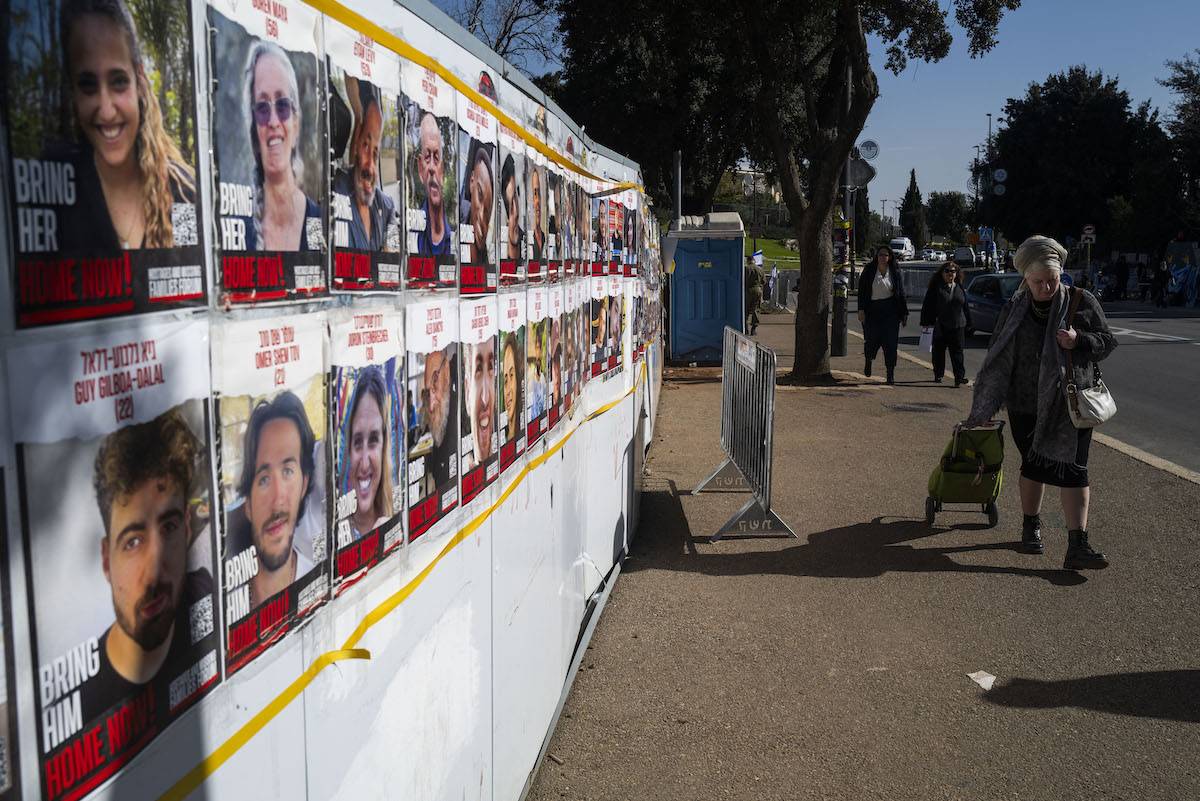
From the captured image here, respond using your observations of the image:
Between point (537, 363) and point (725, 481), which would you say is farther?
point (725, 481)

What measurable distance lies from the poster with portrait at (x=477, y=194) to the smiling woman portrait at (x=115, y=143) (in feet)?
4.88

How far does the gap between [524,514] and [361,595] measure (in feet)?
5.47

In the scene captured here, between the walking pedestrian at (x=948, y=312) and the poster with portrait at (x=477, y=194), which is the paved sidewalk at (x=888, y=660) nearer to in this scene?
the poster with portrait at (x=477, y=194)

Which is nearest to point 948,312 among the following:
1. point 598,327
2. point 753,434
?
point 753,434

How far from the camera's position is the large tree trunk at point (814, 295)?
16266mm

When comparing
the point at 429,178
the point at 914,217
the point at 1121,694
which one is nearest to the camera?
the point at 429,178

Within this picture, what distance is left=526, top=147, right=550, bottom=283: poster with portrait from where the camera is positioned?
389 cm

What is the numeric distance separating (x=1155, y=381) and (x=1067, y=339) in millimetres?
11517

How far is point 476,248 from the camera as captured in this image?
3100 millimetres

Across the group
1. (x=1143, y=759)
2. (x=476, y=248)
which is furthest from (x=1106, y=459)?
(x=476, y=248)

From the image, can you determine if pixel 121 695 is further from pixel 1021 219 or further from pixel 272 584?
pixel 1021 219

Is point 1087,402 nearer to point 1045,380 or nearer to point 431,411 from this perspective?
point 1045,380

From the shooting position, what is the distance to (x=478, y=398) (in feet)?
10.3

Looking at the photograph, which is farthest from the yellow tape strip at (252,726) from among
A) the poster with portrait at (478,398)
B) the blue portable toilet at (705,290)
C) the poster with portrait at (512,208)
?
the blue portable toilet at (705,290)
